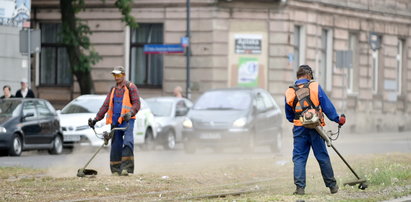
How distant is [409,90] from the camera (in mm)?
56594

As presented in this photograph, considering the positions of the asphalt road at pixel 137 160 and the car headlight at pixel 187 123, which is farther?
the car headlight at pixel 187 123

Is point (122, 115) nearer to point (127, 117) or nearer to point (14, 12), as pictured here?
point (127, 117)

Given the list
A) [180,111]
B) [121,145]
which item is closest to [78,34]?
[180,111]

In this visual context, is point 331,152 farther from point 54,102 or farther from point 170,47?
point 54,102

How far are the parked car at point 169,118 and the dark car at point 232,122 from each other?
10.7 feet

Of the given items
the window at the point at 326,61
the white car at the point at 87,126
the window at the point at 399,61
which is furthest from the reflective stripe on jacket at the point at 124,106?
the window at the point at 399,61

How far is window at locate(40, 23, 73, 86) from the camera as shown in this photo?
47344 millimetres

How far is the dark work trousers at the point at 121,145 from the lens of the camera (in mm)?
19109

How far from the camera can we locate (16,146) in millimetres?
28531

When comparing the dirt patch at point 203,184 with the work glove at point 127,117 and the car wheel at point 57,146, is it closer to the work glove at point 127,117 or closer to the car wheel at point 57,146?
the work glove at point 127,117

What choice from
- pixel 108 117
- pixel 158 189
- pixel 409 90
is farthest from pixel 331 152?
pixel 409 90

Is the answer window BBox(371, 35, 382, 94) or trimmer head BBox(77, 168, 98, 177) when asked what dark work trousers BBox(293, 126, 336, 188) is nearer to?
trimmer head BBox(77, 168, 98, 177)

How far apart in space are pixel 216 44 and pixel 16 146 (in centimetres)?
1690

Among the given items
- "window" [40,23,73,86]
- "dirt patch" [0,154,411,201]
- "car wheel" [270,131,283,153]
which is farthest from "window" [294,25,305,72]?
"dirt patch" [0,154,411,201]
